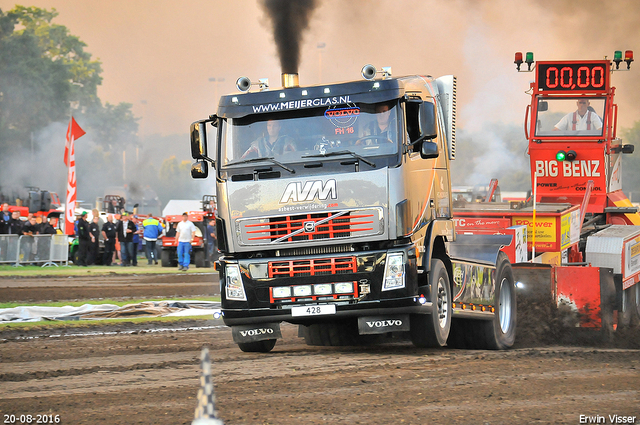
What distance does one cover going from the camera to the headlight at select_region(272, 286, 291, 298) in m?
9.32

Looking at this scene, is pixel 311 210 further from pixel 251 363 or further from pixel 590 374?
pixel 590 374

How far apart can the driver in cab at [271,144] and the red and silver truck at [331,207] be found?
1 cm

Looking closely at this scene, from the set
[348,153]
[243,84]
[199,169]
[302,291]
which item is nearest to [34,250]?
[199,169]

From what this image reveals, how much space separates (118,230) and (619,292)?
2130 cm

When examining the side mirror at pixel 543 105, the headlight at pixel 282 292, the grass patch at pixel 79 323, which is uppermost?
the side mirror at pixel 543 105

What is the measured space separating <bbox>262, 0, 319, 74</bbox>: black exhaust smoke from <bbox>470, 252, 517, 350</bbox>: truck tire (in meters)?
3.93

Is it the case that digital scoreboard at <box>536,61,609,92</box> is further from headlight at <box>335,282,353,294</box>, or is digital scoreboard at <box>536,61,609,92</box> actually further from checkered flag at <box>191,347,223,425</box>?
checkered flag at <box>191,347,223,425</box>

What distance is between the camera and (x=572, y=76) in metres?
15.6

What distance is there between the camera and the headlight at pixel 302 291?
A: 928 centimetres

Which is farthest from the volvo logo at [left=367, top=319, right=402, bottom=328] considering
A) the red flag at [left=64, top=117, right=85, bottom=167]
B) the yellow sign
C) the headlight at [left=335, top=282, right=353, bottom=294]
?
the red flag at [left=64, top=117, right=85, bottom=167]

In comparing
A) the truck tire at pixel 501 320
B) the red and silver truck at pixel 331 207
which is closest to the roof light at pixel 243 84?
the red and silver truck at pixel 331 207

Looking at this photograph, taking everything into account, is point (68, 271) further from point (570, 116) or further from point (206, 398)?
point (206, 398)

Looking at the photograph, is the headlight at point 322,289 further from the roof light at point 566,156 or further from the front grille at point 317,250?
the roof light at point 566,156

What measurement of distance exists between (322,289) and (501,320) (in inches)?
118
